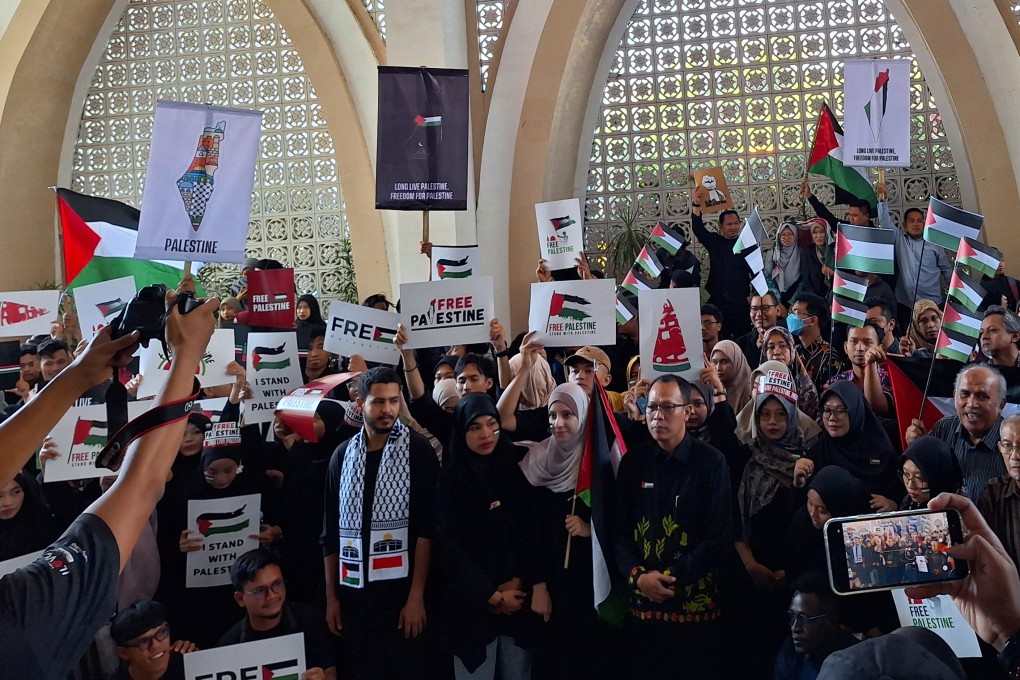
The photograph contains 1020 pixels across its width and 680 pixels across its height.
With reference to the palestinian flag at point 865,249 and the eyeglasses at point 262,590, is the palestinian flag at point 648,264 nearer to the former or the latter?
the palestinian flag at point 865,249

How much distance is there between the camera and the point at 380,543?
420cm

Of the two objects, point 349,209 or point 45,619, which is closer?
point 45,619

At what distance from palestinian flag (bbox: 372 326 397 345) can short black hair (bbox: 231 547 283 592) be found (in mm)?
1633

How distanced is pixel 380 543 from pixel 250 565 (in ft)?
1.67

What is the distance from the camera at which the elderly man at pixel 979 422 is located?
3.75m

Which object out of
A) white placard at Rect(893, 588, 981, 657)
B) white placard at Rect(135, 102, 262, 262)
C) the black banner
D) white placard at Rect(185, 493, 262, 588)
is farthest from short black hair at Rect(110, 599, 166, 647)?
the black banner

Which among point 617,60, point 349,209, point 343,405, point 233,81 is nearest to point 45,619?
point 343,405

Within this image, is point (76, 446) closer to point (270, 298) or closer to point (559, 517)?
point (270, 298)

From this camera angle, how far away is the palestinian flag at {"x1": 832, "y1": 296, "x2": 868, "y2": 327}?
5.26 meters

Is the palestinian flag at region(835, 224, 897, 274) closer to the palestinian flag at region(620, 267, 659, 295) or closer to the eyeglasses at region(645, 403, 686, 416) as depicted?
the palestinian flag at region(620, 267, 659, 295)

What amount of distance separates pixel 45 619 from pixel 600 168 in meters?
8.65

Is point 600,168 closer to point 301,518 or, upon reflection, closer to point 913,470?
point 301,518


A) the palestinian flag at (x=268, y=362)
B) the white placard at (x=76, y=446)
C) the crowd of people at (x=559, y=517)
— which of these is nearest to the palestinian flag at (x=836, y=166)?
the crowd of people at (x=559, y=517)

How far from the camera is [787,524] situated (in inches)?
161
